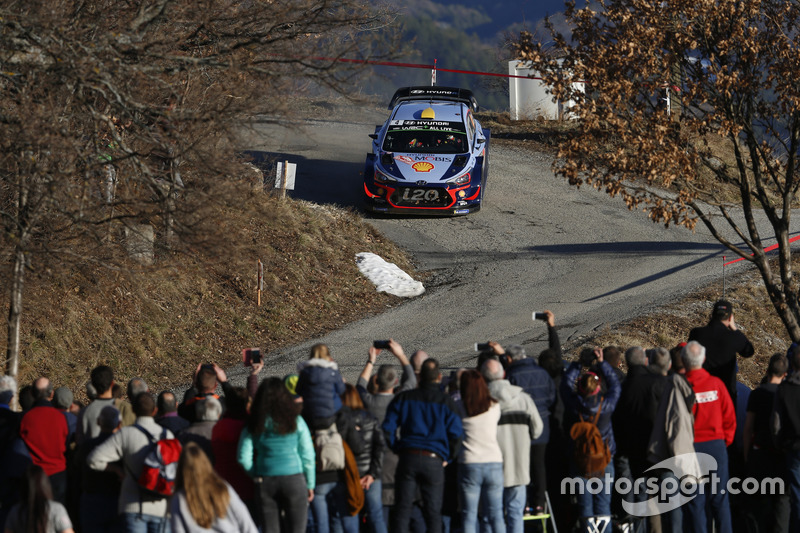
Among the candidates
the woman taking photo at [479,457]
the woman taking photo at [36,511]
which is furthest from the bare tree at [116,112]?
the woman taking photo at [36,511]

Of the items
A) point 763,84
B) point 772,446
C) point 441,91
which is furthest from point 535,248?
point 772,446

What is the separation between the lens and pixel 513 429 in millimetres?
7117

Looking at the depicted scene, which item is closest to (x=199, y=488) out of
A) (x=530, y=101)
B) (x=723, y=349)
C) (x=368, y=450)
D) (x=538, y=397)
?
(x=368, y=450)

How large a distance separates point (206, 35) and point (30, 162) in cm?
395

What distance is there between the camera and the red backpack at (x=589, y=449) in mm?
7281

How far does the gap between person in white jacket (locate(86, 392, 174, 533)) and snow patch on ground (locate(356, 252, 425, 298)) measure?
38.2 ft

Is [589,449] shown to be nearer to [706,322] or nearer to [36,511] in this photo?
[36,511]

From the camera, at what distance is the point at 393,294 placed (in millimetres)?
17750

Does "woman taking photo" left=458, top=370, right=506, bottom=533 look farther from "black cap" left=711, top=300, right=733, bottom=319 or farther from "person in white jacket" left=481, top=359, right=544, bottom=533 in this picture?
"black cap" left=711, top=300, right=733, bottom=319

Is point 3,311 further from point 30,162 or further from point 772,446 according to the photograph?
point 772,446

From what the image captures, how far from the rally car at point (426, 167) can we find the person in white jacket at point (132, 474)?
14.0 m

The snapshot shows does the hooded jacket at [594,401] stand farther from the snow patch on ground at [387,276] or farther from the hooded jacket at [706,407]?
the snow patch on ground at [387,276]

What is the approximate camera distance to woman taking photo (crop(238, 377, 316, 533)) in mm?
6160

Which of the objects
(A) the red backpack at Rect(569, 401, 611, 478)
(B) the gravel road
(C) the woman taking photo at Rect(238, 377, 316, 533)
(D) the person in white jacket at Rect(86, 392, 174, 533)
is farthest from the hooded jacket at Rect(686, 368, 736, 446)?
(B) the gravel road
